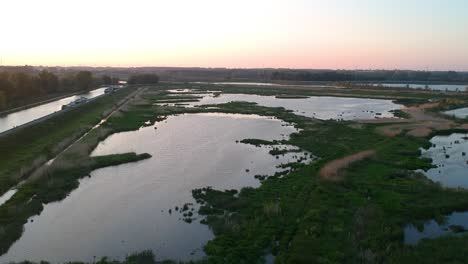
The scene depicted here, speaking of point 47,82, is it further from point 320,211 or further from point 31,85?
point 320,211

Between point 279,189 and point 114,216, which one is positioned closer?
point 114,216

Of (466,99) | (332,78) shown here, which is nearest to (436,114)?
(466,99)

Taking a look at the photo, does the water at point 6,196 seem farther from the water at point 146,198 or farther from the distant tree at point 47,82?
the distant tree at point 47,82

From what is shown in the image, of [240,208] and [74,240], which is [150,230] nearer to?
[74,240]

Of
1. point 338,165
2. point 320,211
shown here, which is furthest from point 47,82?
point 320,211

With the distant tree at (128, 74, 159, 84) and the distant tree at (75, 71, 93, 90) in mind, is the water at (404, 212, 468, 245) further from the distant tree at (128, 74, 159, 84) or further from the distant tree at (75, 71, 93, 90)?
the distant tree at (128, 74, 159, 84)

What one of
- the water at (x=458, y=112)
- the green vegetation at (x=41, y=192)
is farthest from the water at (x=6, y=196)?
the water at (x=458, y=112)

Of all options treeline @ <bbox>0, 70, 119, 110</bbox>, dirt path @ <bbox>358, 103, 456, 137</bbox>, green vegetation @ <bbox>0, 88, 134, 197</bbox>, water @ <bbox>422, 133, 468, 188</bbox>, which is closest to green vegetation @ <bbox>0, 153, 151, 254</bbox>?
green vegetation @ <bbox>0, 88, 134, 197</bbox>
